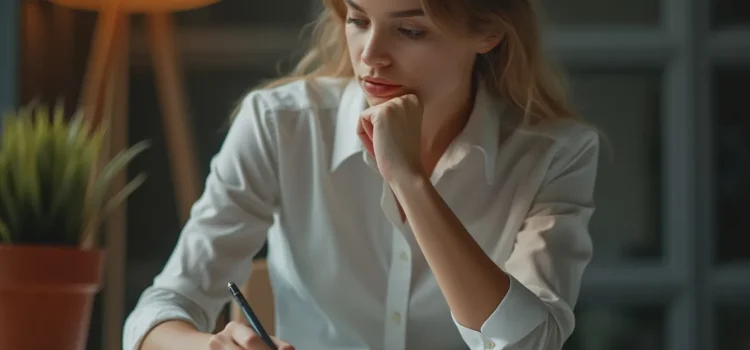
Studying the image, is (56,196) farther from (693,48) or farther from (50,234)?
(693,48)

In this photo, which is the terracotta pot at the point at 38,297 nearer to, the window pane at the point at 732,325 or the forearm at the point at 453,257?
the forearm at the point at 453,257

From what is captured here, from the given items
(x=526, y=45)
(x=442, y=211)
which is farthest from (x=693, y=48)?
(x=442, y=211)

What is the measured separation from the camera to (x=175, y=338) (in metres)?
1.26

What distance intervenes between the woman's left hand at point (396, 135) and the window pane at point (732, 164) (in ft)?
4.53

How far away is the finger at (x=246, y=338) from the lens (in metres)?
1.08

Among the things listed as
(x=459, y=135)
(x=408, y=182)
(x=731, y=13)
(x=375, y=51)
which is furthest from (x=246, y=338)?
(x=731, y=13)

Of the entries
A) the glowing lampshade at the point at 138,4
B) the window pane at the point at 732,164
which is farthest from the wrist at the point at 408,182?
the window pane at the point at 732,164

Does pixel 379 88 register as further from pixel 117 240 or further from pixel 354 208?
pixel 117 240

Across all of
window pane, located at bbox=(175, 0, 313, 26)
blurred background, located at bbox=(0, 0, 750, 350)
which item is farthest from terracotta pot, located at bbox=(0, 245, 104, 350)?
window pane, located at bbox=(175, 0, 313, 26)

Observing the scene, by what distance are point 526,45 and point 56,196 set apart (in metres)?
0.72

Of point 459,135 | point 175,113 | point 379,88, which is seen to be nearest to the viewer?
point 379,88

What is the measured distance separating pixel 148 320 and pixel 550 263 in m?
0.55

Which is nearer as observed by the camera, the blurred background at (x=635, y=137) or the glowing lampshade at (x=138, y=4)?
the glowing lampshade at (x=138, y=4)

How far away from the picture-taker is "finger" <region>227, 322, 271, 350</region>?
1.08 meters
